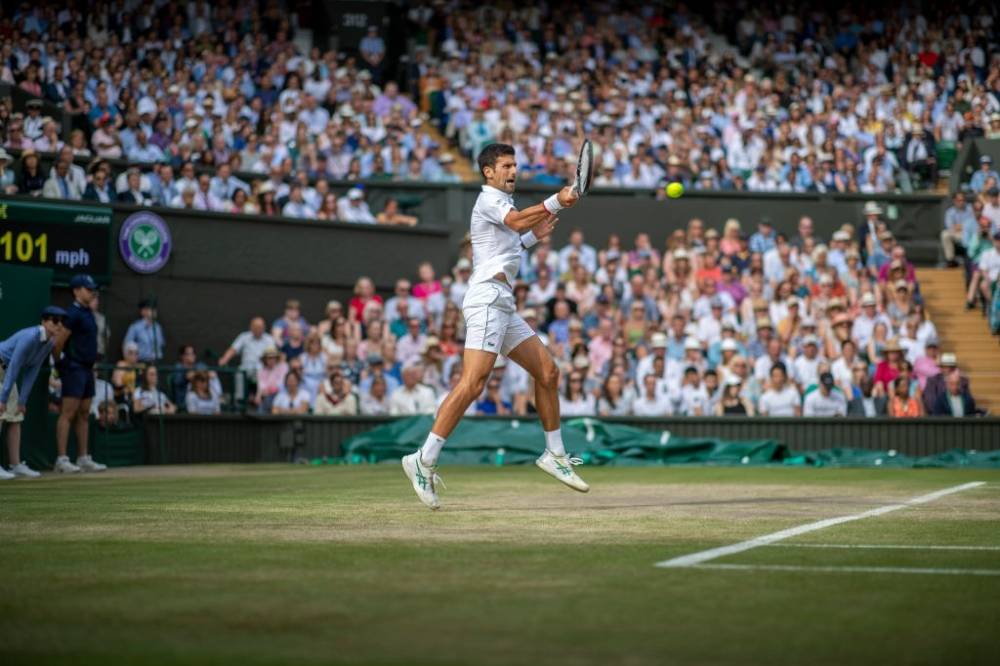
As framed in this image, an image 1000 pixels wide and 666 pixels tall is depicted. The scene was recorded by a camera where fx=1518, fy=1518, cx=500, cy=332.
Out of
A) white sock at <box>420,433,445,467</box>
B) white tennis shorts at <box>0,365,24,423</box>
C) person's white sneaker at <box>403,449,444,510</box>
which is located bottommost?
person's white sneaker at <box>403,449,444,510</box>

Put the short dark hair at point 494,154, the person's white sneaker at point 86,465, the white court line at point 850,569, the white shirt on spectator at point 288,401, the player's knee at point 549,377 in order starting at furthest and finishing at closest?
the white shirt on spectator at point 288,401 → the person's white sneaker at point 86,465 → the player's knee at point 549,377 → the short dark hair at point 494,154 → the white court line at point 850,569

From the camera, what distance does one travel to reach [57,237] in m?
19.9

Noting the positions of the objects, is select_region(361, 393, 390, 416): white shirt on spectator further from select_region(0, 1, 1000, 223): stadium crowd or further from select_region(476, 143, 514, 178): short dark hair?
select_region(476, 143, 514, 178): short dark hair

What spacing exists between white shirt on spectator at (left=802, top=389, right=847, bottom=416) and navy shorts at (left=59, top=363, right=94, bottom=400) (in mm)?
9981

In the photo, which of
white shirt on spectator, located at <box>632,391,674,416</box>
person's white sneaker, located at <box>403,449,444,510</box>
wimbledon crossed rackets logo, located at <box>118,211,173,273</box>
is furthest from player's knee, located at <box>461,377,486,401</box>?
wimbledon crossed rackets logo, located at <box>118,211,173,273</box>

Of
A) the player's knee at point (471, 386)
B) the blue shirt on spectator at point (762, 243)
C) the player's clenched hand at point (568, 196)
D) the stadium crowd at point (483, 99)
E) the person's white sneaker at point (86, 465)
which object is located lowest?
the person's white sneaker at point (86, 465)

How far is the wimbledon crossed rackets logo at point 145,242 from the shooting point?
2273 centimetres

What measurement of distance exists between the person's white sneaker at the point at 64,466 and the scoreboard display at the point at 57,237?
8.59 ft

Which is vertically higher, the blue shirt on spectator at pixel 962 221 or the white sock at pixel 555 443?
the blue shirt on spectator at pixel 962 221

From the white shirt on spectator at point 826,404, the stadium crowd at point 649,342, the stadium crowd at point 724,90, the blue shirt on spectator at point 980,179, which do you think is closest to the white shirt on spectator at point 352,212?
the stadium crowd at point 649,342

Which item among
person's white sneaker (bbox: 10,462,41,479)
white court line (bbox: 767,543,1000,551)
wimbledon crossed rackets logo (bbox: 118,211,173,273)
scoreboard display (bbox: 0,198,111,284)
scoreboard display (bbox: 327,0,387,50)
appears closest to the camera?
white court line (bbox: 767,543,1000,551)

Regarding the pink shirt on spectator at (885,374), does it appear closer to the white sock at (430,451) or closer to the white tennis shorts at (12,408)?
the white tennis shorts at (12,408)

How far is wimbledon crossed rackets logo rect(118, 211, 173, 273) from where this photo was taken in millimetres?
22734

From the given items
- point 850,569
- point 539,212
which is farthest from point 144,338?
point 850,569
